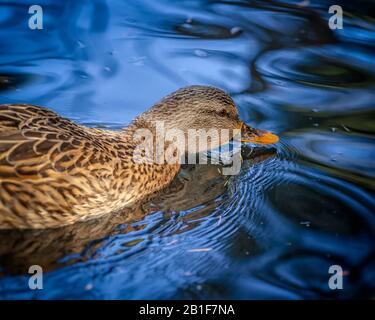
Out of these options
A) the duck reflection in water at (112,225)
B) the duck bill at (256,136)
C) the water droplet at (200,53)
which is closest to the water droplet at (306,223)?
the duck reflection in water at (112,225)

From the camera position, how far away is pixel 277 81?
7.86 metres

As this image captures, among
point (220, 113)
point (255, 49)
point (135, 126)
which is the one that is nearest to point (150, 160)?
point (135, 126)

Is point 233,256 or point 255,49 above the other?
point 255,49

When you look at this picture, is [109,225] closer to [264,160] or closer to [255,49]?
[264,160]

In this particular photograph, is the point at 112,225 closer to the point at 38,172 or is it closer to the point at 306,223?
the point at 38,172

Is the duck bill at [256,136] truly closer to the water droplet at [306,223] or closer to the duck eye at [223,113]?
the duck eye at [223,113]

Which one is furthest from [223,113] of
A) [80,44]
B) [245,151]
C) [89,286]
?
[80,44]

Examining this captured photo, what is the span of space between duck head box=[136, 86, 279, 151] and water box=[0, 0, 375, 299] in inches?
19.4

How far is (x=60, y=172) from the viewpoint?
5.05 metres

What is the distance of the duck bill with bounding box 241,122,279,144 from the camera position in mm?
6488

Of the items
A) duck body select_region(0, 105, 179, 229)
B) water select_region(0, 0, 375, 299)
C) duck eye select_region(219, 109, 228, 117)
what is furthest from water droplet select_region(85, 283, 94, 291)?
duck eye select_region(219, 109, 228, 117)

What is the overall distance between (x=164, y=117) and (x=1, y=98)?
2.07 metres

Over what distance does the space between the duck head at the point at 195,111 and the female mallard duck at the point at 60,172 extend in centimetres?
44

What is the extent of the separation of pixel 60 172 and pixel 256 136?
7.75 feet
